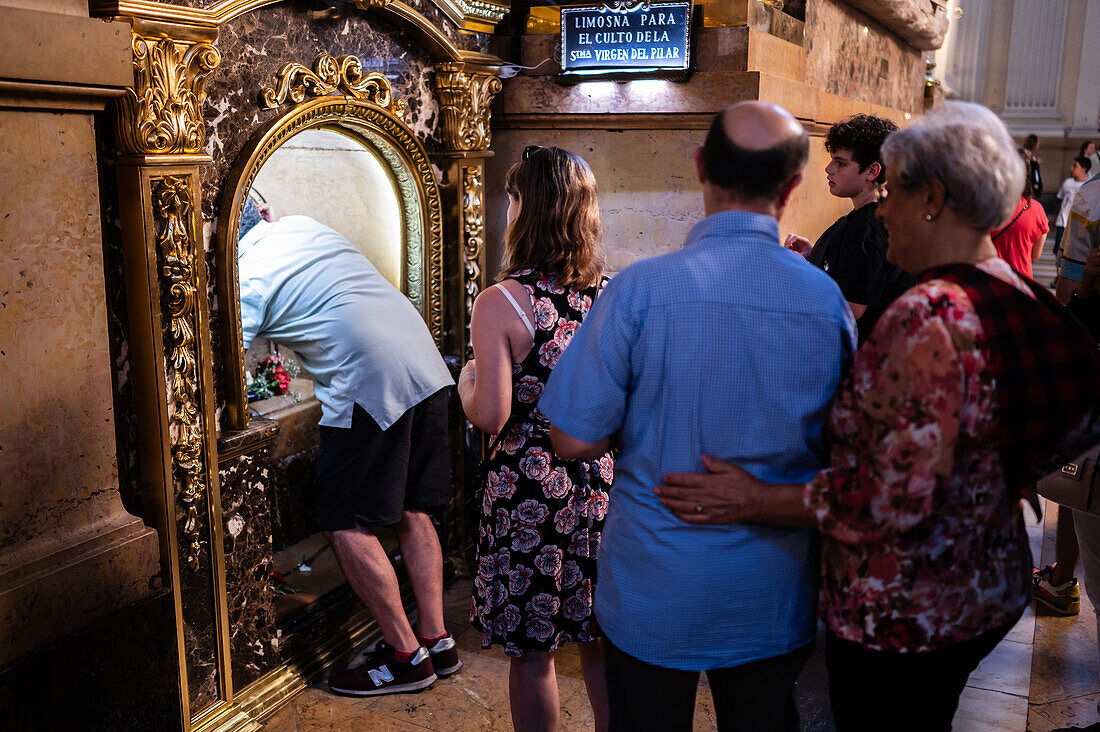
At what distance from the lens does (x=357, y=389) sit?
347 cm

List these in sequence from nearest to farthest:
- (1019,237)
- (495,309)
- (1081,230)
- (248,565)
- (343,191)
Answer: (495,309) < (248,565) < (1081,230) < (343,191) < (1019,237)

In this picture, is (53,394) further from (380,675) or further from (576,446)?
(380,675)

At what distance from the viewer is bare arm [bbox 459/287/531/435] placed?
8.38ft

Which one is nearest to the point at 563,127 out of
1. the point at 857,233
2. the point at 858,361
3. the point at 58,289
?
the point at 857,233

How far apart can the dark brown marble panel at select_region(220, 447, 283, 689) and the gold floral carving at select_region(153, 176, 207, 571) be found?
171mm

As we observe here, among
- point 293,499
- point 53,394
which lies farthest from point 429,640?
point 53,394

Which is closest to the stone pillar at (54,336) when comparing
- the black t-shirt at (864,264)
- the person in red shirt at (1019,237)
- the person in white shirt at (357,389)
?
the person in white shirt at (357,389)

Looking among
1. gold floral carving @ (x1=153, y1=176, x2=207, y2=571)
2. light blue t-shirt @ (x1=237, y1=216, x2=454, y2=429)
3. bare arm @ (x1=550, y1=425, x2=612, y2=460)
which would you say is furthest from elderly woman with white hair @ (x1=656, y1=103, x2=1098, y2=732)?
light blue t-shirt @ (x1=237, y1=216, x2=454, y2=429)

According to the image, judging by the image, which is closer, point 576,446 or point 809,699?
point 576,446

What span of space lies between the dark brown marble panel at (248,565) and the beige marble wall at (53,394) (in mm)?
502

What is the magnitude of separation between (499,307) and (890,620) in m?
1.31

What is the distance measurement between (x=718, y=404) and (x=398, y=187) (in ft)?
8.71

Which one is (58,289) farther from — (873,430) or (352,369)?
(873,430)

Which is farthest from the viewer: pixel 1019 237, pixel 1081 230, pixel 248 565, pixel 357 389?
pixel 1019 237
